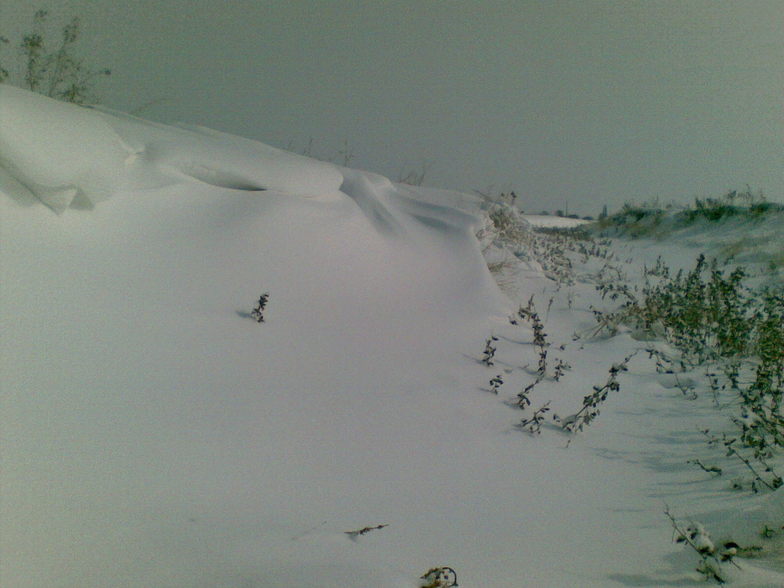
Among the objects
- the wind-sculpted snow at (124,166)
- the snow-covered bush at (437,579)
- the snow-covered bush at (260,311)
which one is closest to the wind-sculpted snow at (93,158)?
the wind-sculpted snow at (124,166)

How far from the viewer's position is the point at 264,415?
6.25ft

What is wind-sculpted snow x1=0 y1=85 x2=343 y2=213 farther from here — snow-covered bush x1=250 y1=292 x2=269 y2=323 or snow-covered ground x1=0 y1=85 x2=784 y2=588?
snow-covered bush x1=250 y1=292 x2=269 y2=323

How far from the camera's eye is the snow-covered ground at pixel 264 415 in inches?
50.4

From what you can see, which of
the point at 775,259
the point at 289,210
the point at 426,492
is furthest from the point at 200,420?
the point at 775,259

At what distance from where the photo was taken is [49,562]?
1085 mm

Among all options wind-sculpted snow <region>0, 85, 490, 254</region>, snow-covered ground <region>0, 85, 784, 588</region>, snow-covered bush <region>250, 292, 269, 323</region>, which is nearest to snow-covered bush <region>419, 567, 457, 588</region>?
snow-covered ground <region>0, 85, 784, 588</region>

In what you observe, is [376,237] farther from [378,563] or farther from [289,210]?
[378,563]

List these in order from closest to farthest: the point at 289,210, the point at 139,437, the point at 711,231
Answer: the point at 139,437 < the point at 289,210 < the point at 711,231

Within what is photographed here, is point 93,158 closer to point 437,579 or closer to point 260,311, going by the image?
point 260,311

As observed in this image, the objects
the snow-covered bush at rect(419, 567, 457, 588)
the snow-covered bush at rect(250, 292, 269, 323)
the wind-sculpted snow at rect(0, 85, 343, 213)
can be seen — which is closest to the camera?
the snow-covered bush at rect(419, 567, 457, 588)

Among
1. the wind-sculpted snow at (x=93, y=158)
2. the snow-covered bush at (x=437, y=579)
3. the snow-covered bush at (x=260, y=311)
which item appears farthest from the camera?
the snow-covered bush at (x=260, y=311)

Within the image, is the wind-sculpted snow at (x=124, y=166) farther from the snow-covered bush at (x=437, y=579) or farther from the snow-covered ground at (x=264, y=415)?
the snow-covered bush at (x=437, y=579)

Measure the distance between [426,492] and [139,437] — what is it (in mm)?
925

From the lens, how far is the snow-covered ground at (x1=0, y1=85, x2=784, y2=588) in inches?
50.4
